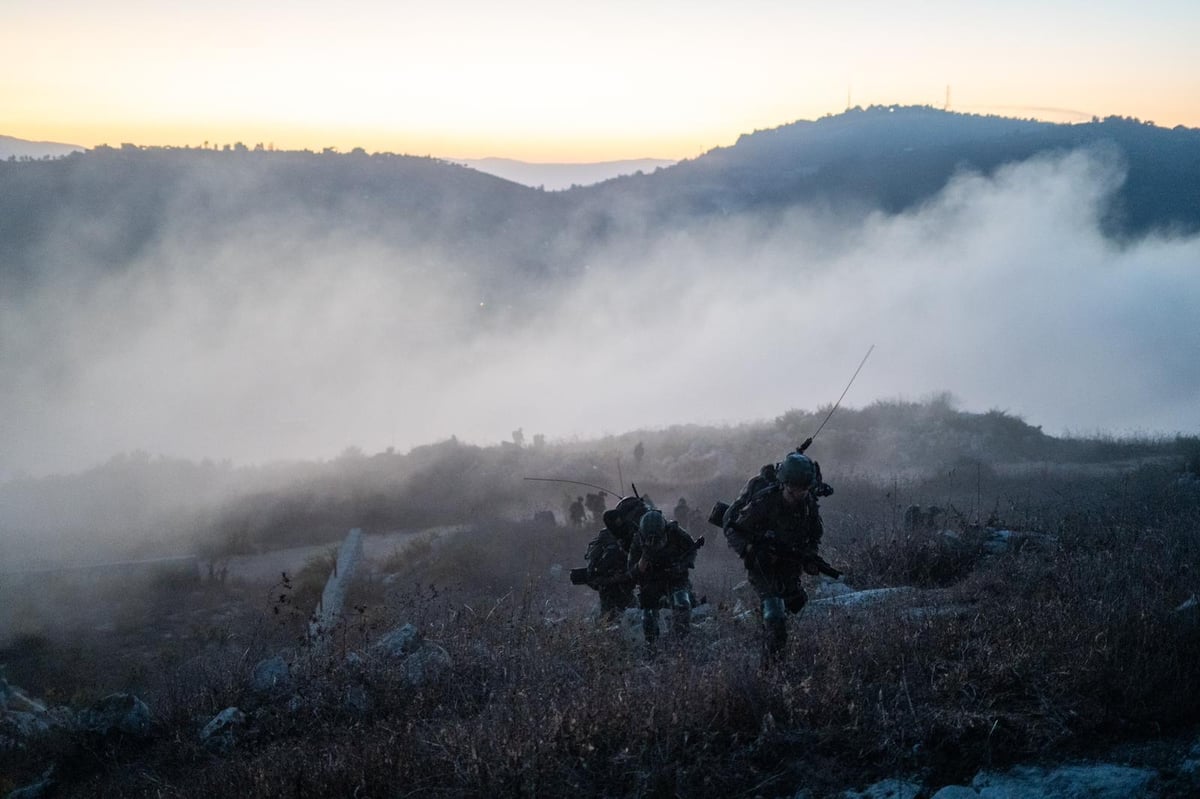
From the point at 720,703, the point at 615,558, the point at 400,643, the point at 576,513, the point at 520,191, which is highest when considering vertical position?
the point at 520,191

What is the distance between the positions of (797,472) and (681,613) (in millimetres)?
1571

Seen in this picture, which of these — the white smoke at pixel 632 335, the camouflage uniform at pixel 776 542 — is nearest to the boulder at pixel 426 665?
the camouflage uniform at pixel 776 542

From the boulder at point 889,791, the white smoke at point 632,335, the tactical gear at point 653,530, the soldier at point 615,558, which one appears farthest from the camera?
the white smoke at point 632,335

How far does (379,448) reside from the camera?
3750 centimetres

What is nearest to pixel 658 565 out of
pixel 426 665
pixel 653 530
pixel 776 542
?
pixel 653 530

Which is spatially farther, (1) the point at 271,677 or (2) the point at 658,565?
(2) the point at 658,565

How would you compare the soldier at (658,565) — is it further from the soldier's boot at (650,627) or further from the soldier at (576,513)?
the soldier at (576,513)

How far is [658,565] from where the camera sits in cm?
721

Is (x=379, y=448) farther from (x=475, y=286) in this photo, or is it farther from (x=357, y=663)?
(x=357, y=663)

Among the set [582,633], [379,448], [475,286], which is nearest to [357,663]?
[582,633]

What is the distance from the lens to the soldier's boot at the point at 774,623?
6.03 meters

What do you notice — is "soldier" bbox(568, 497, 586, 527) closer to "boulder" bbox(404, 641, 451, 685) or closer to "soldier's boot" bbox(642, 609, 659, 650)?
"soldier's boot" bbox(642, 609, 659, 650)

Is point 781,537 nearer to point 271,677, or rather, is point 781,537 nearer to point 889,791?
point 889,791

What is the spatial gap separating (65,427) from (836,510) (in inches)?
1494
